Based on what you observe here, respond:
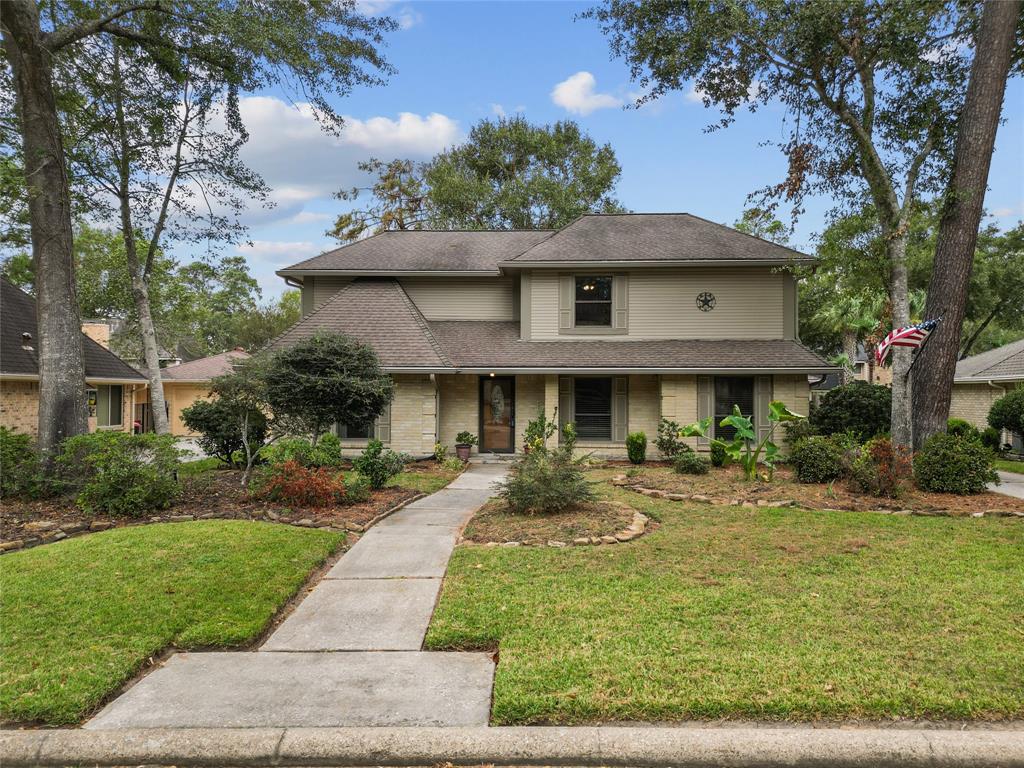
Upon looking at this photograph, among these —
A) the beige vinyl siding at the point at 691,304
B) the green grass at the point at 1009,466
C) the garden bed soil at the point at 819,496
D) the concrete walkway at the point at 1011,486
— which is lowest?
the green grass at the point at 1009,466

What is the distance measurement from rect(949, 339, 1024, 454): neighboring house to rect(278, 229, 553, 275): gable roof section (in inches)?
572

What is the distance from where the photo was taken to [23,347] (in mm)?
15500

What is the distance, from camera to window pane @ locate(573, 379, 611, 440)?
15.8 m

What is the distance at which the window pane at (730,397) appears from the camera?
50.0 feet

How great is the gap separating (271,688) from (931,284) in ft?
43.8

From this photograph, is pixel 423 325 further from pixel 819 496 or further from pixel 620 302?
pixel 819 496

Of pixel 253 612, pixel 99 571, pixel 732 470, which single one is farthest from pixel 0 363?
pixel 732 470

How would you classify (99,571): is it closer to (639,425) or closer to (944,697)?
(944,697)

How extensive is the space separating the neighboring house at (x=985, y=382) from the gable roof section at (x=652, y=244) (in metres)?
7.70

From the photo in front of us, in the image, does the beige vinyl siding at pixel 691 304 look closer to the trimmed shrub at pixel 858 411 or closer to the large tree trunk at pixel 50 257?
the trimmed shrub at pixel 858 411

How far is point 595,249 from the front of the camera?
1628 centimetres

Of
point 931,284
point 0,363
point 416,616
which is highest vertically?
point 931,284

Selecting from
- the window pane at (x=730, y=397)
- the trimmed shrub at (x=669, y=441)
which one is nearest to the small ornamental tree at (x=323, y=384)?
the trimmed shrub at (x=669, y=441)

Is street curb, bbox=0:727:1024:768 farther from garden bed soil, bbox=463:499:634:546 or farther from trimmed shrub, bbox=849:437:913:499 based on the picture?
trimmed shrub, bbox=849:437:913:499
